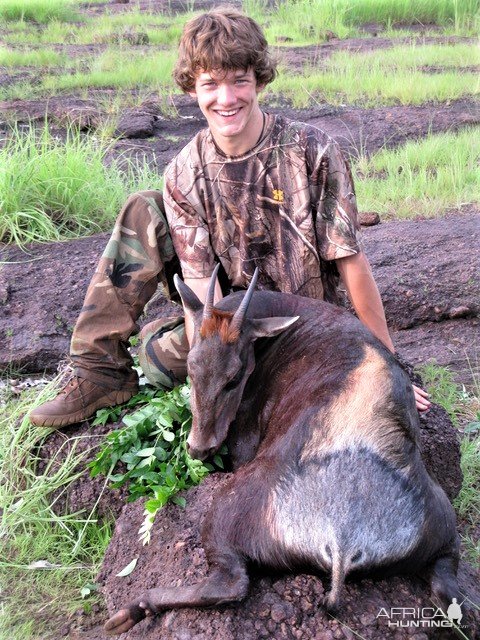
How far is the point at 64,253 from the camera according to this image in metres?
6.28

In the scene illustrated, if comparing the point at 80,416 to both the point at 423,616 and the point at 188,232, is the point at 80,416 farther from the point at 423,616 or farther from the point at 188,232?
the point at 423,616

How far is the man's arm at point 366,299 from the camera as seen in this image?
3.86 meters

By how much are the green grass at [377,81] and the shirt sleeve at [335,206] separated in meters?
7.28

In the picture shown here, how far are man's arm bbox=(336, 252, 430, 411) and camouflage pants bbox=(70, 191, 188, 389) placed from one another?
937 mm

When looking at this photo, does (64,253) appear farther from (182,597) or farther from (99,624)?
(182,597)

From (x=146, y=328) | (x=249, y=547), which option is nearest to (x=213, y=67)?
(x=146, y=328)

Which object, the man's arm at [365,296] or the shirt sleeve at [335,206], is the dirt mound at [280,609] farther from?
the shirt sleeve at [335,206]

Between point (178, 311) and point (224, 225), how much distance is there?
173 centimetres

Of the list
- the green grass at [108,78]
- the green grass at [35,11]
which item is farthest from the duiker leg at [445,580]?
the green grass at [35,11]

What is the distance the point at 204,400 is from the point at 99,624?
3.79ft

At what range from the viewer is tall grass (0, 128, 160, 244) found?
641 cm

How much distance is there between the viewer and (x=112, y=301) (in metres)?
4.12

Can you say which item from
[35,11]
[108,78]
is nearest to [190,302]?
[108,78]

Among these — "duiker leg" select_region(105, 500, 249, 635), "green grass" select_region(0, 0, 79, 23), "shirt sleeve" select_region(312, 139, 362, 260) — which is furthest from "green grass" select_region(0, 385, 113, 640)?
"green grass" select_region(0, 0, 79, 23)
